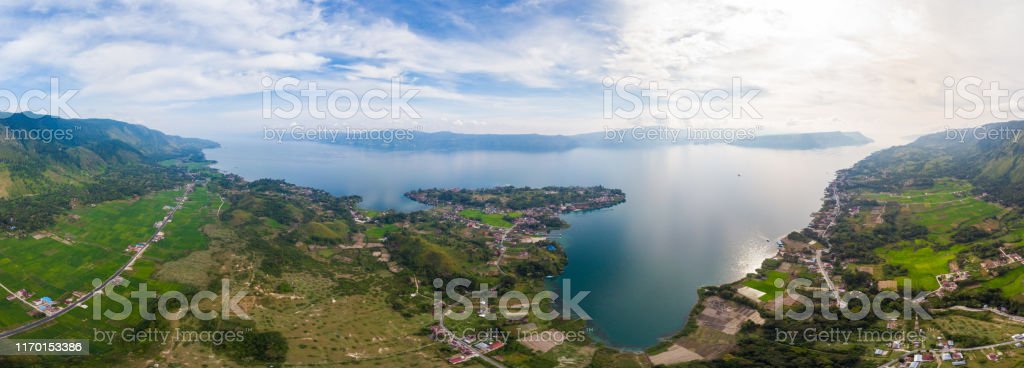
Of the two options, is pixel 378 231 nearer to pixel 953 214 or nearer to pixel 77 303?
pixel 77 303

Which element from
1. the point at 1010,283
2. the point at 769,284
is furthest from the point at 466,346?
the point at 1010,283

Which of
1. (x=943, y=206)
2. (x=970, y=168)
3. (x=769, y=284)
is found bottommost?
(x=769, y=284)

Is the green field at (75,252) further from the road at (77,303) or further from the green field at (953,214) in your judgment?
the green field at (953,214)

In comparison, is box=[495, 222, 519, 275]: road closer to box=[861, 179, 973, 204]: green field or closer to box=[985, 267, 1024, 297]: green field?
box=[985, 267, 1024, 297]: green field

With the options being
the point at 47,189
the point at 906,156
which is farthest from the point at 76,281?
the point at 906,156

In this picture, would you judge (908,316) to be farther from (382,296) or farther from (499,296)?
(382,296)

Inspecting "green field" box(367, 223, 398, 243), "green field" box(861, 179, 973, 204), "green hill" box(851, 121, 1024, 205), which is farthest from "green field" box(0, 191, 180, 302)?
"green field" box(861, 179, 973, 204)

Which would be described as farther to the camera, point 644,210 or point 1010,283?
point 644,210
